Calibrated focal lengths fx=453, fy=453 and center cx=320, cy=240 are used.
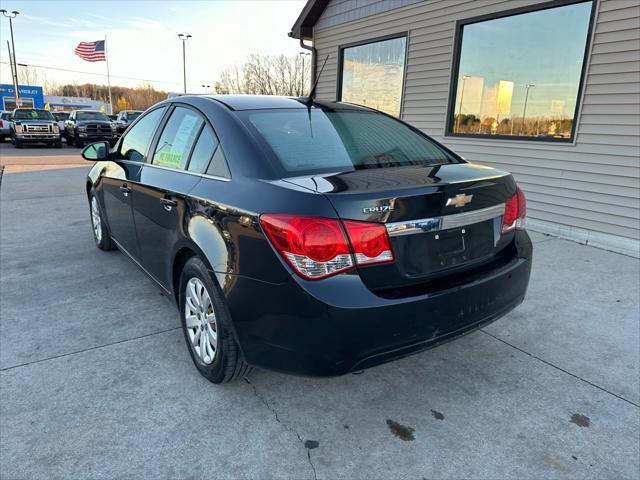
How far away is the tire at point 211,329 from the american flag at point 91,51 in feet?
116

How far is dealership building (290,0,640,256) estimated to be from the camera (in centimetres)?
511

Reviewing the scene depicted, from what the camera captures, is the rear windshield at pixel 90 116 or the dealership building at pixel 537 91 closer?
the dealership building at pixel 537 91

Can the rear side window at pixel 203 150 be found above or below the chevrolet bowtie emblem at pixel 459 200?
above

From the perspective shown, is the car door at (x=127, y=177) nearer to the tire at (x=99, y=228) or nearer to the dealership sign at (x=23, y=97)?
the tire at (x=99, y=228)

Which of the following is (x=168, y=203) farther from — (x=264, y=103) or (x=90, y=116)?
(x=90, y=116)

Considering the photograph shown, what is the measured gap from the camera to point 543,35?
595cm

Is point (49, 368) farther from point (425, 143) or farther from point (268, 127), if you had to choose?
point (425, 143)

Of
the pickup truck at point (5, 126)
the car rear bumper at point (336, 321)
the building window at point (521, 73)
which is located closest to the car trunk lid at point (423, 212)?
the car rear bumper at point (336, 321)

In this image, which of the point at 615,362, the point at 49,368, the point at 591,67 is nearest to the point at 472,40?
the point at 591,67

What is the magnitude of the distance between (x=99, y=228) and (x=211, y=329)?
2988mm

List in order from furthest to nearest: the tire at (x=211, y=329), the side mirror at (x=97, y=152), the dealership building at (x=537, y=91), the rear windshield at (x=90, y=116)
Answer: the rear windshield at (x=90, y=116)
the dealership building at (x=537, y=91)
the side mirror at (x=97, y=152)
the tire at (x=211, y=329)

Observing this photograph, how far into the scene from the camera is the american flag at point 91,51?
31.8 metres

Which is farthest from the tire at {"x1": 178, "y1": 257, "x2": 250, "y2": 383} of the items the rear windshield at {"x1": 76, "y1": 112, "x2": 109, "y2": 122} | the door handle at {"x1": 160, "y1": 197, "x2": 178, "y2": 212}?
the rear windshield at {"x1": 76, "y1": 112, "x2": 109, "y2": 122}

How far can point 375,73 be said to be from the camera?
8.90 m
